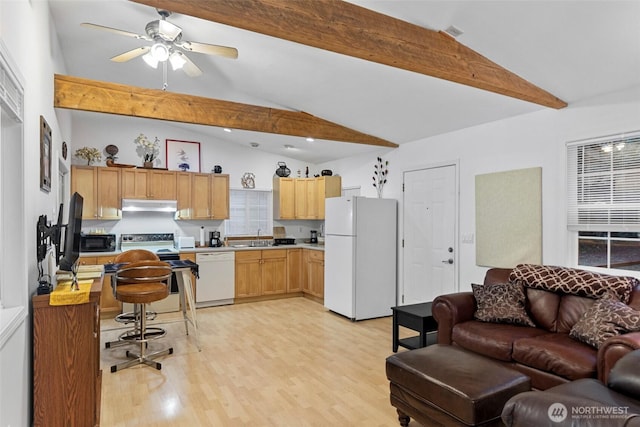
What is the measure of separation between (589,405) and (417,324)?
216 cm

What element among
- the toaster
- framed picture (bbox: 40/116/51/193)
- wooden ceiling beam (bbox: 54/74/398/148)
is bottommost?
the toaster

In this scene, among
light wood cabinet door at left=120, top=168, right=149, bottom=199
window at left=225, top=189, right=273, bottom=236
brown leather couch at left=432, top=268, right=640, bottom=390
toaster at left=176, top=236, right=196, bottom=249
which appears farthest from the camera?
window at left=225, top=189, right=273, bottom=236

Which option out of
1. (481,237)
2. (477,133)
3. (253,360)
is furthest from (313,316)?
(477,133)

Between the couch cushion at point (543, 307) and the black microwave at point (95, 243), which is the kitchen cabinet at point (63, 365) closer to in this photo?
the couch cushion at point (543, 307)

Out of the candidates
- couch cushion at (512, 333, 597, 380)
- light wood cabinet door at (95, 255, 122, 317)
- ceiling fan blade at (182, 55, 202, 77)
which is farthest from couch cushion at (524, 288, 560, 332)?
light wood cabinet door at (95, 255, 122, 317)

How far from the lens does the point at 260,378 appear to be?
329 cm

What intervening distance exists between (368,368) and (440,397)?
142 cm

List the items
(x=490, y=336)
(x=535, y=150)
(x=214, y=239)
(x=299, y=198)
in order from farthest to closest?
(x=299, y=198) → (x=214, y=239) → (x=535, y=150) → (x=490, y=336)

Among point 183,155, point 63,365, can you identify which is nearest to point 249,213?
point 183,155

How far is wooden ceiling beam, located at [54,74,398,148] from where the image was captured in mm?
3633

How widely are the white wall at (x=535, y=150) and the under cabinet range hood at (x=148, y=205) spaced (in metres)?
3.66

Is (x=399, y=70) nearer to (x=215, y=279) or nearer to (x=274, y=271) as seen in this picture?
(x=274, y=271)

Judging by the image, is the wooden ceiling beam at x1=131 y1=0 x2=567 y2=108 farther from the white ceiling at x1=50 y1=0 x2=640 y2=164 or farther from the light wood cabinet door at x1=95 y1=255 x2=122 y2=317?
the light wood cabinet door at x1=95 y1=255 x2=122 y2=317

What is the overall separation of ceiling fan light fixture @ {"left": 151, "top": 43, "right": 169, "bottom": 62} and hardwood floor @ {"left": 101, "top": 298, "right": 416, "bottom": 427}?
267cm
